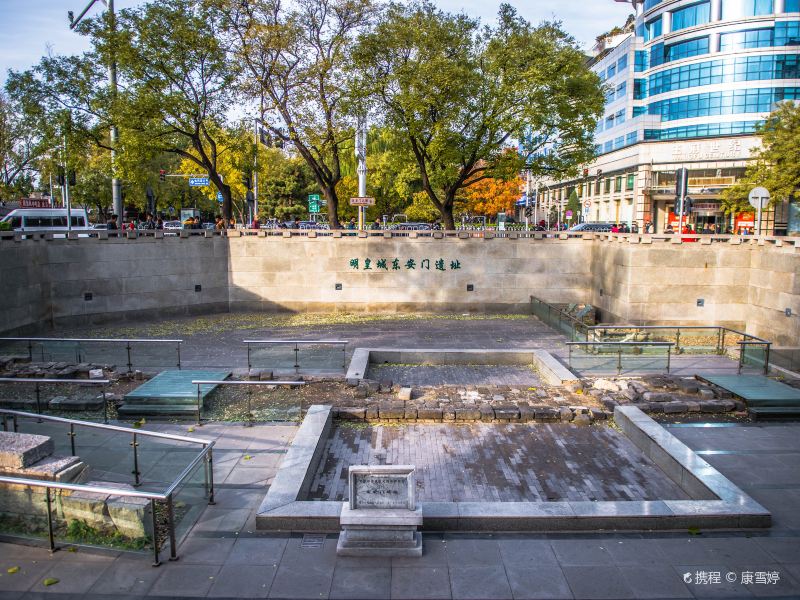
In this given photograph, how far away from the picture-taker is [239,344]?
2233cm

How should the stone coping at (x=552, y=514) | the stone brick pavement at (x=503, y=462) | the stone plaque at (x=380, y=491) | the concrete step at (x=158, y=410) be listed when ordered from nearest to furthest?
the stone plaque at (x=380, y=491) → the stone coping at (x=552, y=514) → the stone brick pavement at (x=503, y=462) → the concrete step at (x=158, y=410)

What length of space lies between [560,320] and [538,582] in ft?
58.8

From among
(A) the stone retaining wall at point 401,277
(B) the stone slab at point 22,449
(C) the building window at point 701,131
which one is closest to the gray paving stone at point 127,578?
(B) the stone slab at point 22,449

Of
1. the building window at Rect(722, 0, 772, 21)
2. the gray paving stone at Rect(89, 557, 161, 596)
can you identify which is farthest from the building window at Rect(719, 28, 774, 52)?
the gray paving stone at Rect(89, 557, 161, 596)

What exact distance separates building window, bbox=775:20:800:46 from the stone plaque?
53550mm

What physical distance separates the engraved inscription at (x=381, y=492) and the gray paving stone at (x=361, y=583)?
2.61 feet

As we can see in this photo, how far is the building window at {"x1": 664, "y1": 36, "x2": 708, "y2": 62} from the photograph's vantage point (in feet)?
164

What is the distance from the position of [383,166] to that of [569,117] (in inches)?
912

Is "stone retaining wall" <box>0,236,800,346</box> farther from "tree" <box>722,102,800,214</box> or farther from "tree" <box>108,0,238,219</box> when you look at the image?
"tree" <box>722,102,800,214</box>

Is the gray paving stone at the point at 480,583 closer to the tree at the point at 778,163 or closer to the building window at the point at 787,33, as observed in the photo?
the tree at the point at 778,163

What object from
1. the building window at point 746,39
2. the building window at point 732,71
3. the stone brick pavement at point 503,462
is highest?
the building window at point 746,39

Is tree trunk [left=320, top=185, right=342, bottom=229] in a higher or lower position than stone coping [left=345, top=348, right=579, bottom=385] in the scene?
higher

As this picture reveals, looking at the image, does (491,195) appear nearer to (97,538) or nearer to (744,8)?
(744,8)

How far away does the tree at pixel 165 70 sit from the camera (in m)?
26.0
